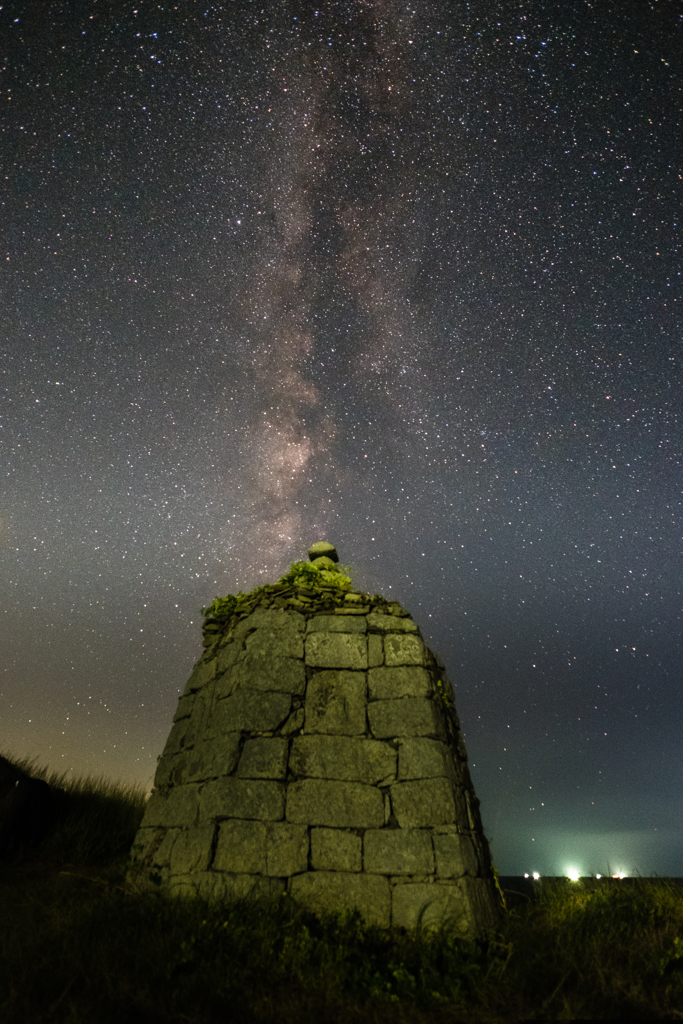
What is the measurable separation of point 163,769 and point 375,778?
121 inches

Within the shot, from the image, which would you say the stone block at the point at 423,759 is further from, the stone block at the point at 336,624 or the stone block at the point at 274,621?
the stone block at the point at 274,621

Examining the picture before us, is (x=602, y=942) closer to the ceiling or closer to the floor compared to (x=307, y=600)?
closer to the floor

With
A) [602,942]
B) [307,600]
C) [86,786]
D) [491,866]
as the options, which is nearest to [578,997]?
[602,942]

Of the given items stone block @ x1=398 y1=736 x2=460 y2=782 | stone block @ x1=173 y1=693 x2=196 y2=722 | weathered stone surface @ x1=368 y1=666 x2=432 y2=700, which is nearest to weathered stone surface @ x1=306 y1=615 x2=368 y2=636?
weathered stone surface @ x1=368 y1=666 x2=432 y2=700

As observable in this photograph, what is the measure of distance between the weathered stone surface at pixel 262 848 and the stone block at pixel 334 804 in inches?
5.7

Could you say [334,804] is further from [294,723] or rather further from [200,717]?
[200,717]

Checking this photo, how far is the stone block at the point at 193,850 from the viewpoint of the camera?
5.46m

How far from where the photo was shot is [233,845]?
5.41 metres

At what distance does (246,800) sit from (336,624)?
7.13 feet

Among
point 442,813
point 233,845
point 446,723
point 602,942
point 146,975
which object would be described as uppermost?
point 446,723

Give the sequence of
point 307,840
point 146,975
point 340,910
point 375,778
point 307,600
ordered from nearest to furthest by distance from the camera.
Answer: point 146,975 → point 340,910 → point 307,840 → point 375,778 → point 307,600

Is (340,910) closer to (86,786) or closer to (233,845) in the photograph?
(233,845)

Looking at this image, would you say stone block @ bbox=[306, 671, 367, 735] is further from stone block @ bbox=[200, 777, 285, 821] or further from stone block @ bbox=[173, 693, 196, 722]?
stone block @ bbox=[173, 693, 196, 722]

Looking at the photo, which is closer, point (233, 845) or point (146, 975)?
point (146, 975)
